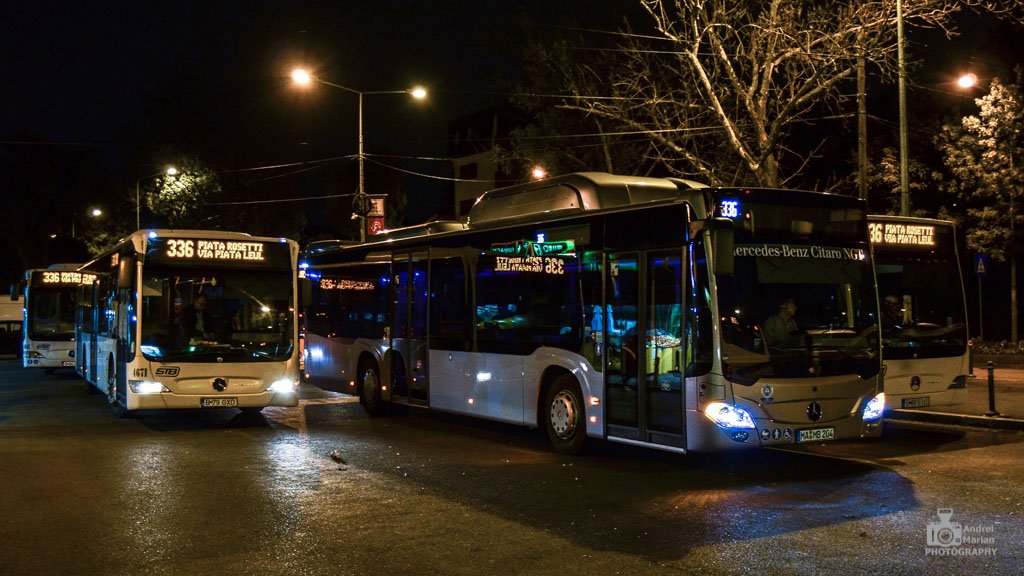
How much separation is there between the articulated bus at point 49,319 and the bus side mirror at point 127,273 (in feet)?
51.6

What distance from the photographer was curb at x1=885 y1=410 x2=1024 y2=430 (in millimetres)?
14406

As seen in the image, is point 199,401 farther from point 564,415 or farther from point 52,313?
point 52,313

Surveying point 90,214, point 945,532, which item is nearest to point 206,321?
point 945,532

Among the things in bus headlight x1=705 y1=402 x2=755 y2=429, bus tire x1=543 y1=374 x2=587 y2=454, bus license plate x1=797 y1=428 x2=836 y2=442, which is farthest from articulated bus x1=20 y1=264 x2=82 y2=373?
bus license plate x1=797 y1=428 x2=836 y2=442

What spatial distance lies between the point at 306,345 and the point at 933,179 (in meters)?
22.3

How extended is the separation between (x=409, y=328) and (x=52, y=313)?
731 inches

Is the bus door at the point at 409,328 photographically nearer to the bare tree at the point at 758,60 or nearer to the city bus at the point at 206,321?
the city bus at the point at 206,321

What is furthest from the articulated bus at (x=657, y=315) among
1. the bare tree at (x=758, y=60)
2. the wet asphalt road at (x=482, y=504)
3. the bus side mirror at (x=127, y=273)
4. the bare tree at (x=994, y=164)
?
the bare tree at (x=994, y=164)

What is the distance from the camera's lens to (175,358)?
15203 mm

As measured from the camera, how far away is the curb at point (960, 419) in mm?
14406

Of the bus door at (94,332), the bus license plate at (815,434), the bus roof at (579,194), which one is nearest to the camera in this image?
the bus license plate at (815,434)

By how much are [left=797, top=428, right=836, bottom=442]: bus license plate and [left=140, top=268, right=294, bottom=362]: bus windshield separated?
8.51 m

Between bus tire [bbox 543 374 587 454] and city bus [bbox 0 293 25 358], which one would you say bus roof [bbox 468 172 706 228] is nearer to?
bus tire [bbox 543 374 587 454]

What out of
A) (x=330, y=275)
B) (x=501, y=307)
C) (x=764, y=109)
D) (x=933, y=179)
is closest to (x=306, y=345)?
(x=330, y=275)
